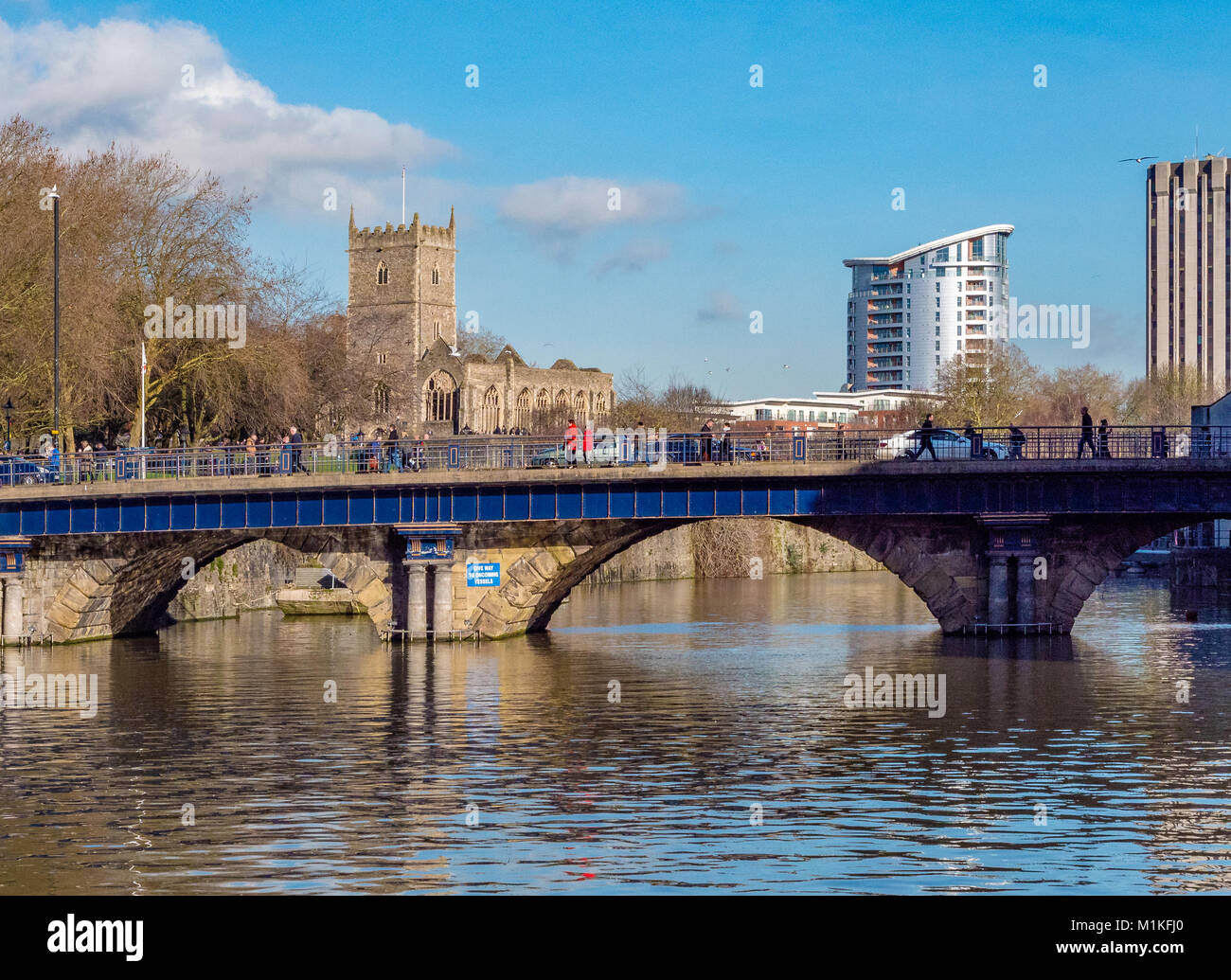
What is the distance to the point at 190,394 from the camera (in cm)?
7419

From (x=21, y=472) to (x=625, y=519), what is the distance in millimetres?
19230

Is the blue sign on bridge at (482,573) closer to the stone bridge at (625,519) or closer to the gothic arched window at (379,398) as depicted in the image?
the stone bridge at (625,519)

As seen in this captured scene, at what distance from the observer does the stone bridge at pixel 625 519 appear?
52625 mm

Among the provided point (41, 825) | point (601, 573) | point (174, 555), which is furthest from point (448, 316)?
point (41, 825)

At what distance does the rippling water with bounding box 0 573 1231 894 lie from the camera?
936 inches

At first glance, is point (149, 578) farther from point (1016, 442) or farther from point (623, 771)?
point (623, 771)

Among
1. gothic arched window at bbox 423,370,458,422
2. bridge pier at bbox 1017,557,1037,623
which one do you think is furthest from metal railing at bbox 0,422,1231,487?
gothic arched window at bbox 423,370,458,422

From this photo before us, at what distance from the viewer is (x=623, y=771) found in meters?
32.2

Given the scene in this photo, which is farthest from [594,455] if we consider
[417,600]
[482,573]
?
[417,600]

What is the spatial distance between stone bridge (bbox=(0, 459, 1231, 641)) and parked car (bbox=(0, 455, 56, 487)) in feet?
4.29

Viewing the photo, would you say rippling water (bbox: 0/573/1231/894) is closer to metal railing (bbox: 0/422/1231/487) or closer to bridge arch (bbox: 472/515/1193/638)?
bridge arch (bbox: 472/515/1193/638)

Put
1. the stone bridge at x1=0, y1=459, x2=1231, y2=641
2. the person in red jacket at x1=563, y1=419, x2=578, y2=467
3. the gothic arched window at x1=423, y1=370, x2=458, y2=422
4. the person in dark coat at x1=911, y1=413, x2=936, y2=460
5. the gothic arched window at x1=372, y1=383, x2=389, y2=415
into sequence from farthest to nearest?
the gothic arched window at x1=423, y1=370, x2=458, y2=422
the gothic arched window at x1=372, y1=383, x2=389, y2=415
the person in red jacket at x1=563, y1=419, x2=578, y2=467
the person in dark coat at x1=911, y1=413, x2=936, y2=460
the stone bridge at x1=0, y1=459, x2=1231, y2=641
